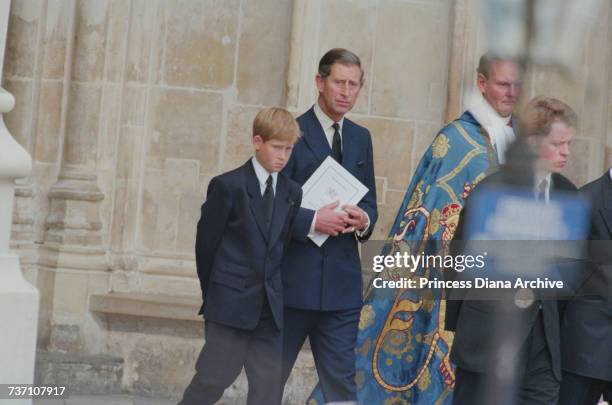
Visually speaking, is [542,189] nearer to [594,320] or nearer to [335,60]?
[594,320]

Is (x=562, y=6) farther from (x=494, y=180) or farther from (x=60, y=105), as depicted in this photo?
(x=60, y=105)

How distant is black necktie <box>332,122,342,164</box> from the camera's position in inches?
247

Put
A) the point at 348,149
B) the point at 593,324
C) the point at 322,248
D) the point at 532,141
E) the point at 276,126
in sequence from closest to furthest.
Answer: the point at 532,141 → the point at 593,324 → the point at 276,126 → the point at 322,248 → the point at 348,149

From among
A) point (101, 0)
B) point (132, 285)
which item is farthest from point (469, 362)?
point (101, 0)

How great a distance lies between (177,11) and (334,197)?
7.61 feet

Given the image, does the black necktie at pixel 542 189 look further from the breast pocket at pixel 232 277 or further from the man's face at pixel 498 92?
the breast pocket at pixel 232 277

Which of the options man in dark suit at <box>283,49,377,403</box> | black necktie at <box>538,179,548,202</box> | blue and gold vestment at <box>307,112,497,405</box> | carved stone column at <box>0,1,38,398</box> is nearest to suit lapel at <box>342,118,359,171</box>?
man in dark suit at <box>283,49,377,403</box>

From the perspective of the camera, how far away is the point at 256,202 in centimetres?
578

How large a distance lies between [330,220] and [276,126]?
20.5 inches

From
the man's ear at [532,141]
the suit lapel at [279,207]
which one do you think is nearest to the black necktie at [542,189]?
the man's ear at [532,141]

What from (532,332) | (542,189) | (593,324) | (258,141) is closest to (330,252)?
(258,141)

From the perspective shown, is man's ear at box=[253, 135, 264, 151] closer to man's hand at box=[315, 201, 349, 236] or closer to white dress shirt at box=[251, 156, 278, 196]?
white dress shirt at box=[251, 156, 278, 196]

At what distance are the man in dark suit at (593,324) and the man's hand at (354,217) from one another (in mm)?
945

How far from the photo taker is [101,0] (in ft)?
26.1
